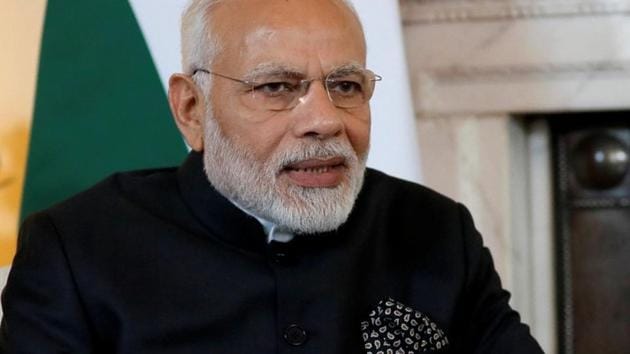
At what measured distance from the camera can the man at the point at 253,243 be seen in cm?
178

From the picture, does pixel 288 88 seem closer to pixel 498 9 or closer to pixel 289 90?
pixel 289 90

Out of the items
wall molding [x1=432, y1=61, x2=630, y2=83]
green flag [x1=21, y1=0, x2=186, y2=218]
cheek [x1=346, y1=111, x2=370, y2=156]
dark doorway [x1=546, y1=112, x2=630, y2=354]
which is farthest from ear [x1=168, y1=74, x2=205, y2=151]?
dark doorway [x1=546, y1=112, x2=630, y2=354]

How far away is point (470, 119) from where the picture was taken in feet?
9.87

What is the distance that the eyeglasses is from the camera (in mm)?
1784

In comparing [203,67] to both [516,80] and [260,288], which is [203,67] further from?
[516,80]

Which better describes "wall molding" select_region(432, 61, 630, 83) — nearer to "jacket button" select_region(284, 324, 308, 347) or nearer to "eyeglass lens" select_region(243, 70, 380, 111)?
"eyeglass lens" select_region(243, 70, 380, 111)

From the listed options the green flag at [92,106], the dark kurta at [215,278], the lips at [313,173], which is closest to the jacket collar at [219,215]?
the dark kurta at [215,278]

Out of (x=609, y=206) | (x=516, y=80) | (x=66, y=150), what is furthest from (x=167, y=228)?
(x=609, y=206)

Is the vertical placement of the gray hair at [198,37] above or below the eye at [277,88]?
above

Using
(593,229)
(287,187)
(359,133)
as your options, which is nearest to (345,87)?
(359,133)

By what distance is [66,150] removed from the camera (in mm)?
2285

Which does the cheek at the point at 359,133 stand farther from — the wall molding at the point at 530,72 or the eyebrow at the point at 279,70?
the wall molding at the point at 530,72

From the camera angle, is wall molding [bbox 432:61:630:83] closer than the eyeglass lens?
No

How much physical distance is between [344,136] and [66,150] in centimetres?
69
